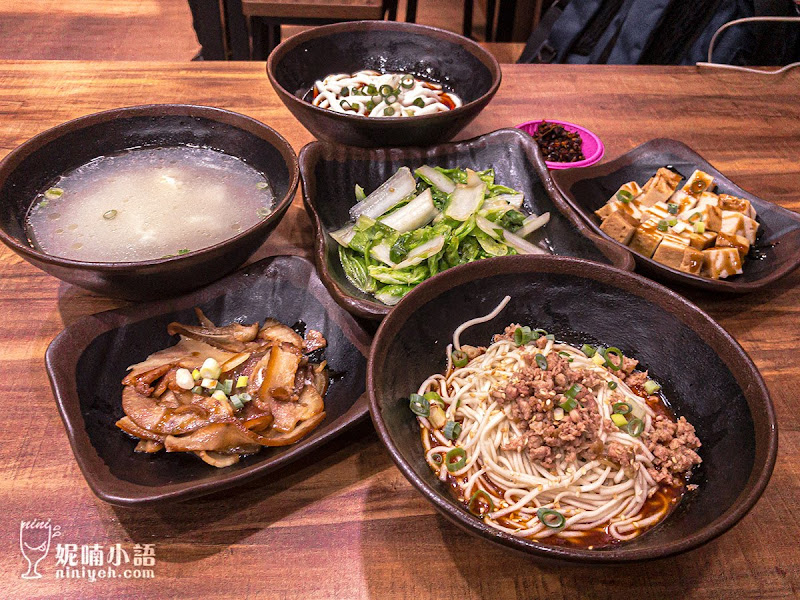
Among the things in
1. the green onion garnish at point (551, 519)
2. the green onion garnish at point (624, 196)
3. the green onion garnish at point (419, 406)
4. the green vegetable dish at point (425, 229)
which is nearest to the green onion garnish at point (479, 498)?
the green onion garnish at point (551, 519)

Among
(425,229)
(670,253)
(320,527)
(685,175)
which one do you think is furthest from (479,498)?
(685,175)

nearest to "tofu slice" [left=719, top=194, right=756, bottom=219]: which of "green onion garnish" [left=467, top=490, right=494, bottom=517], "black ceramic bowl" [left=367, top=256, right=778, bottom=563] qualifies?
"black ceramic bowl" [left=367, top=256, right=778, bottom=563]

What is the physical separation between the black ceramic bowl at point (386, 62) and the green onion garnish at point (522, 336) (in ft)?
3.19

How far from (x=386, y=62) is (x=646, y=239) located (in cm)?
154

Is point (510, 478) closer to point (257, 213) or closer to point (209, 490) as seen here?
point (209, 490)

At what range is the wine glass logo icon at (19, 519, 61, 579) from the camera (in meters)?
1.27

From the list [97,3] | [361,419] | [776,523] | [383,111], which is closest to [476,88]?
[383,111]

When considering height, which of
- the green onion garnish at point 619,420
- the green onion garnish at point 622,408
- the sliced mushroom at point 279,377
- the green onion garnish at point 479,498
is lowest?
the green onion garnish at point 479,498

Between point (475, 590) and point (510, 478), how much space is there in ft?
0.86

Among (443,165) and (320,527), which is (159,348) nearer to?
(320,527)

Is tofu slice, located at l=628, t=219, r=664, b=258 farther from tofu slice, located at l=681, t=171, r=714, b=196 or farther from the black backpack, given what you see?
the black backpack

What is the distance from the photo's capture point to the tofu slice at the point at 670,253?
6.54ft

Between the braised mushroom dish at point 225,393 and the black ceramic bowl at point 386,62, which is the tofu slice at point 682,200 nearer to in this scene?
the black ceramic bowl at point 386,62

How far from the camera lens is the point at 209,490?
126cm
